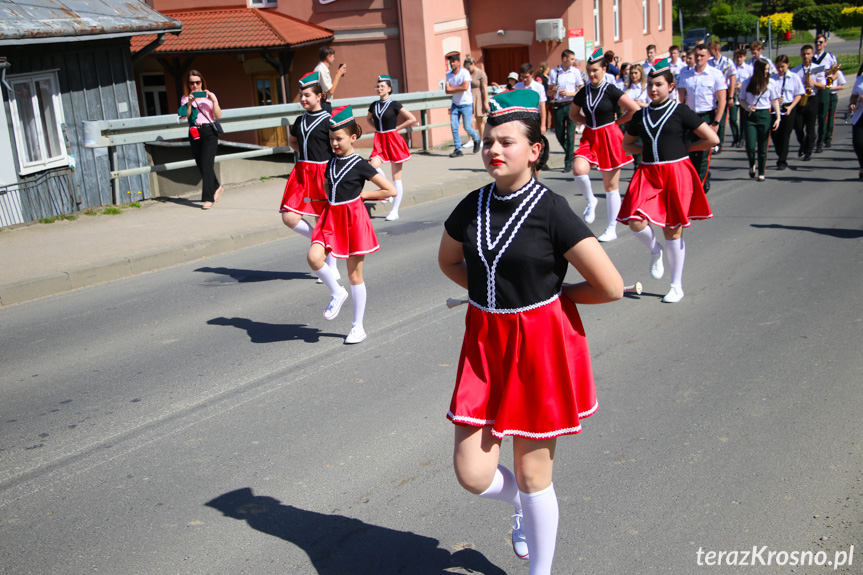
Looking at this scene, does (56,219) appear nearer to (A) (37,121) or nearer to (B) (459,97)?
(A) (37,121)

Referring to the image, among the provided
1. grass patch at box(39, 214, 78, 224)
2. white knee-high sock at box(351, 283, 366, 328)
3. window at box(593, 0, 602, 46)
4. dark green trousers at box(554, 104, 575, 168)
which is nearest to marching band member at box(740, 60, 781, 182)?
dark green trousers at box(554, 104, 575, 168)

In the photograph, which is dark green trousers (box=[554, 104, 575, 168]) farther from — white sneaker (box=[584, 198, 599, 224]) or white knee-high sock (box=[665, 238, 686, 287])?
white knee-high sock (box=[665, 238, 686, 287])

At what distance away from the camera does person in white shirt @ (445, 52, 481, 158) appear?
59.0ft

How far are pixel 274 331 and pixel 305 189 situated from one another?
186cm

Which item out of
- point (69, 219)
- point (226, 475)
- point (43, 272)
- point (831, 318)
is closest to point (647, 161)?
point (831, 318)

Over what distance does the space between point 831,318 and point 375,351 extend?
368 cm

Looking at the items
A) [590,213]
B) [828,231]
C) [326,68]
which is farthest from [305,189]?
[326,68]

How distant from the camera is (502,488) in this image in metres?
3.35

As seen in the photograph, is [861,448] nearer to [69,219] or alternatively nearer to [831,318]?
[831,318]

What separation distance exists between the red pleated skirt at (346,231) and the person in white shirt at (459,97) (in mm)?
11704

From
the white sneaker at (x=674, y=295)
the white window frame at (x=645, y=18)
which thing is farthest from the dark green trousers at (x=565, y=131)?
the white window frame at (x=645, y=18)

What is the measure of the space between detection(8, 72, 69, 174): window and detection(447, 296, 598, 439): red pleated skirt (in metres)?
12.1

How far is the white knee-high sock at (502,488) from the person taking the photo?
330cm

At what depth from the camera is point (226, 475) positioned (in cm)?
451
